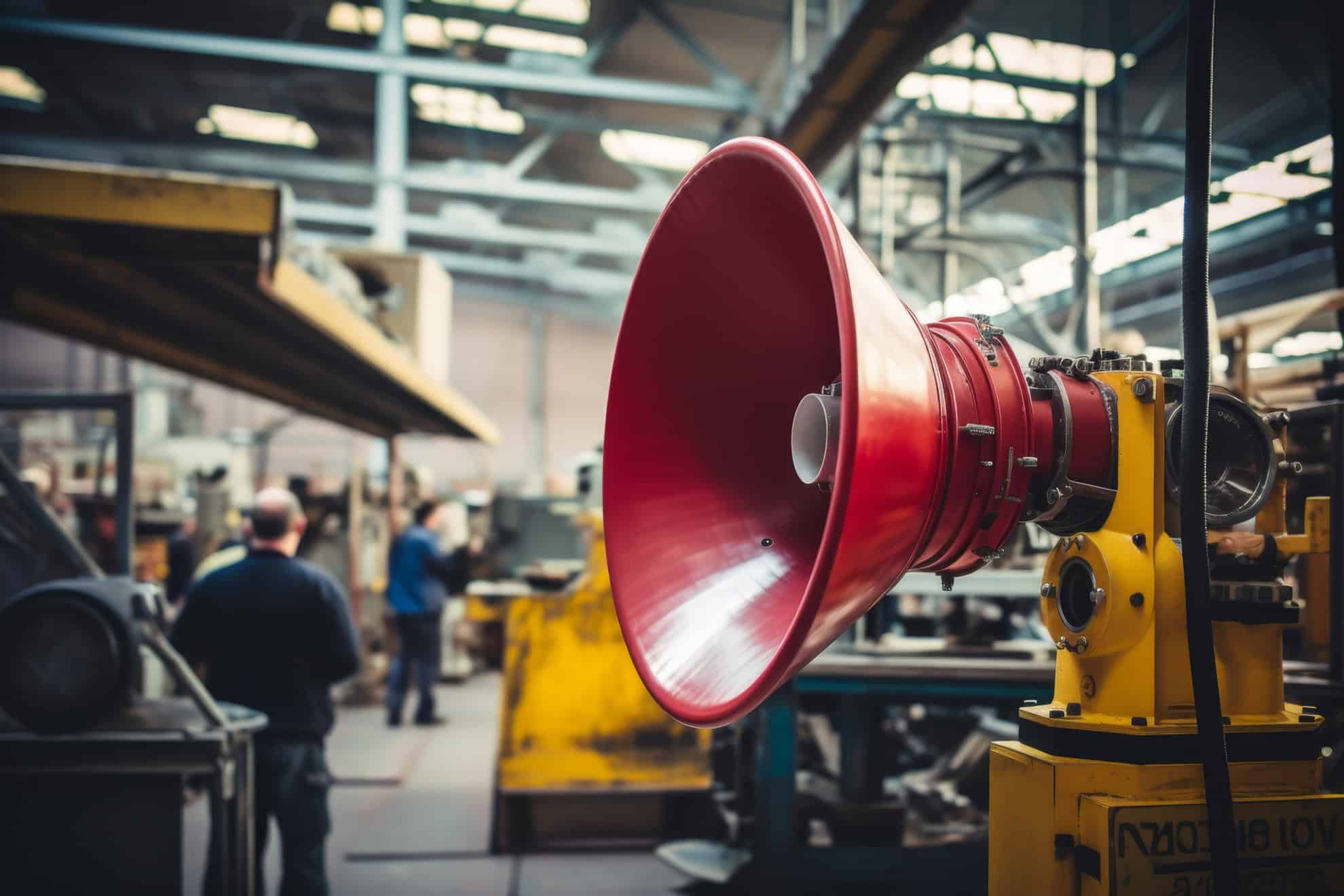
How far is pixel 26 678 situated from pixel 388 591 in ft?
11.9

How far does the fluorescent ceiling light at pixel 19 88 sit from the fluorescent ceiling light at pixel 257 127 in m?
1.64

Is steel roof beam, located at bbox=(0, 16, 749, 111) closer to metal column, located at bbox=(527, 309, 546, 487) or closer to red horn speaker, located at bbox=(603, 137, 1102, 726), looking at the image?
metal column, located at bbox=(527, 309, 546, 487)

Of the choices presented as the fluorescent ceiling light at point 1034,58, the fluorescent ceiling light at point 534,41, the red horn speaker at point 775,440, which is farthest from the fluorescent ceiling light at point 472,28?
the red horn speaker at point 775,440

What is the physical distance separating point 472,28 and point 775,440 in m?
9.07

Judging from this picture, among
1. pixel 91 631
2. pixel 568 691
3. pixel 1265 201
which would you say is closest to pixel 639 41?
pixel 1265 201

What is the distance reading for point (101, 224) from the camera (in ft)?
6.98

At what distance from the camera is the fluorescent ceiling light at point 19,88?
9919 mm

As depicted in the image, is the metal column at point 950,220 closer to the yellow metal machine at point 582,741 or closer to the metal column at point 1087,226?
the metal column at point 1087,226

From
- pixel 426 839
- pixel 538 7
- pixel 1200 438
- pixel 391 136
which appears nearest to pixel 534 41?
pixel 538 7

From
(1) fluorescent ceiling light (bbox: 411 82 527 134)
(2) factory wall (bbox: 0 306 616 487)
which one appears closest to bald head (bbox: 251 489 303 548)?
(1) fluorescent ceiling light (bbox: 411 82 527 134)

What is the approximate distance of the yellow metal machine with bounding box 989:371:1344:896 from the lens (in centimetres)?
97

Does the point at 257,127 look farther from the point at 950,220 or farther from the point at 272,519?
the point at 272,519

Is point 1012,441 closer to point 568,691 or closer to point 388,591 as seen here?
point 568,691

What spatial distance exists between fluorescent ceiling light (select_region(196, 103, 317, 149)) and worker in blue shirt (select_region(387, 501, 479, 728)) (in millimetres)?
6920
